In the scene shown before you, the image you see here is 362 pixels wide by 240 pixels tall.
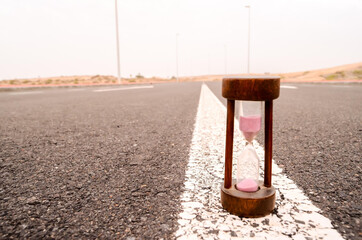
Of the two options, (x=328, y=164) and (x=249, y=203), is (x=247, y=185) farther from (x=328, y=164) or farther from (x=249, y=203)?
(x=328, y=164)

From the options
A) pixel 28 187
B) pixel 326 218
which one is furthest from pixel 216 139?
pixel 28 187

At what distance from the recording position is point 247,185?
4.04ft

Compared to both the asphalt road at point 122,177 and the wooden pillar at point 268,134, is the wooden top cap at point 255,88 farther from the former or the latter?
the asphalt road at point 122,177

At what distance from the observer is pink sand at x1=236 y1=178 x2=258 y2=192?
48.1 inches

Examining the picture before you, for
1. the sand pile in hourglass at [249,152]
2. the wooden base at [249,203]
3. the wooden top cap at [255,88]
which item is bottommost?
the wooden base at [249,203]

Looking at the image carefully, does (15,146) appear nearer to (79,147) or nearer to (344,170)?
(79,147)

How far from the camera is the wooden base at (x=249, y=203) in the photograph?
1.12 meters

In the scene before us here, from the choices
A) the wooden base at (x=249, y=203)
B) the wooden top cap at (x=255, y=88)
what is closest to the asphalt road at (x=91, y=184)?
the wooden base at (x=249, y=203)

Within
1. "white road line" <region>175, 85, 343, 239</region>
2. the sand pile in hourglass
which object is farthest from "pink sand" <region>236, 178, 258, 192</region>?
"white road line" <region>175, 85, 343, 239</region>

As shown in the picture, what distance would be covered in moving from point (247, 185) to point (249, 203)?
4.6 inches

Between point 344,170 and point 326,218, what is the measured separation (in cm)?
70

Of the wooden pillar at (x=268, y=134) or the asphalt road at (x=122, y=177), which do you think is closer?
the asphalt road at (x=122, y=177)

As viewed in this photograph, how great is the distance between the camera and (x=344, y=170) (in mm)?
1634

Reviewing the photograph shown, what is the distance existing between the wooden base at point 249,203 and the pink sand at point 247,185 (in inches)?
1.4
